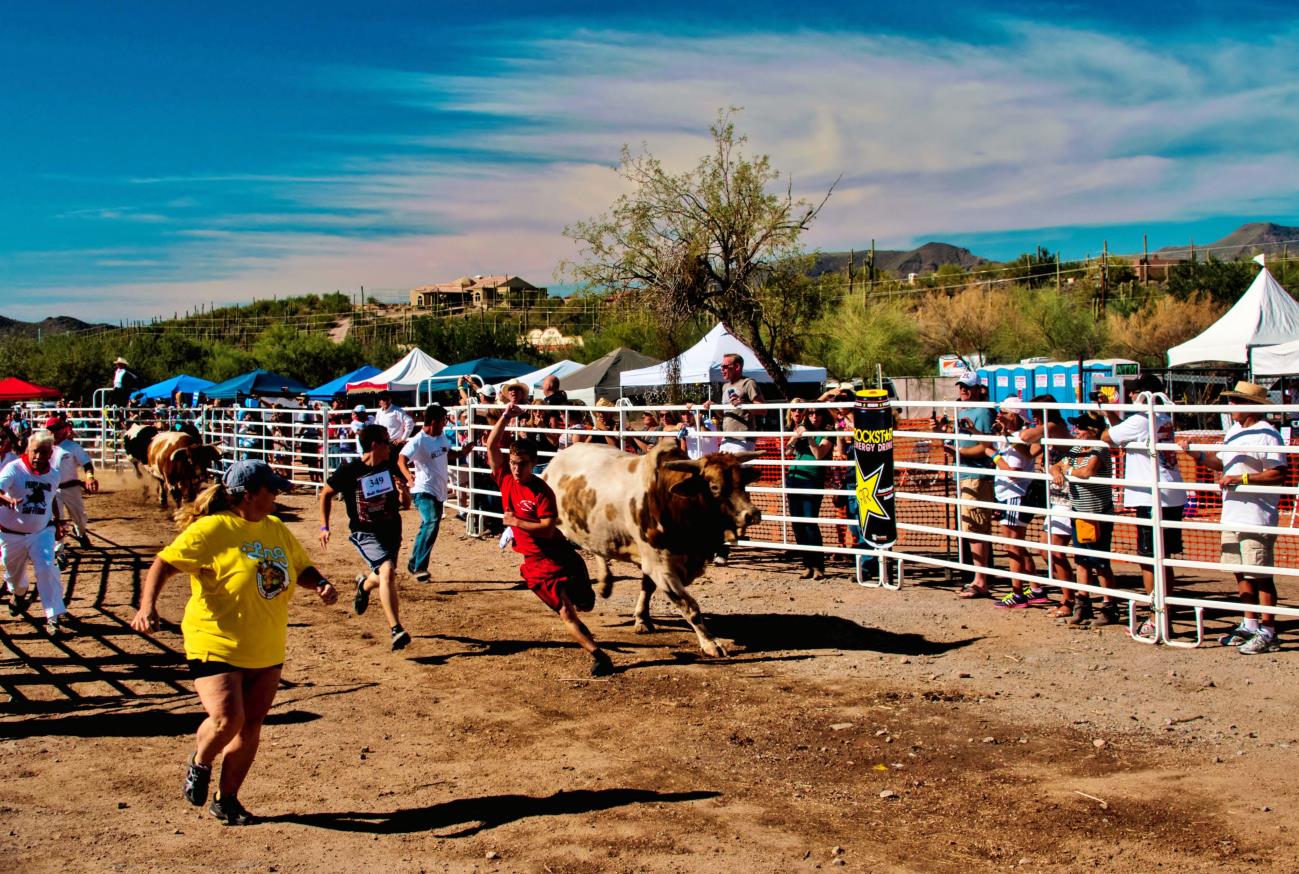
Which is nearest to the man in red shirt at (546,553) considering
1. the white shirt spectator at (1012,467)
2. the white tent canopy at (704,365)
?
the white shirt spectator at (1012,467)

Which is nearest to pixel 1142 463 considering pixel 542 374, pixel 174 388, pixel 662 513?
pixel 662 513

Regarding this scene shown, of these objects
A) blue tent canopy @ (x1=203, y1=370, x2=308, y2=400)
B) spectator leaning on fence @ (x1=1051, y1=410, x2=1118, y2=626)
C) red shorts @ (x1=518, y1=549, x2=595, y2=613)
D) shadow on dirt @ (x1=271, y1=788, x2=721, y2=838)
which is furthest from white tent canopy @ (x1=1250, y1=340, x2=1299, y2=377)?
blue tent canopy @ (x1=203, y1=370, x2=308, y2=400)

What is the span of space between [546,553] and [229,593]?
3.25m

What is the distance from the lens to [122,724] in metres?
7.17

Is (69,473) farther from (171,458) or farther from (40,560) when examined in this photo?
(40,560)

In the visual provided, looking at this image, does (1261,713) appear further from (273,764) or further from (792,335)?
(792,335)

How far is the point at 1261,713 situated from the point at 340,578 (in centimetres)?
938

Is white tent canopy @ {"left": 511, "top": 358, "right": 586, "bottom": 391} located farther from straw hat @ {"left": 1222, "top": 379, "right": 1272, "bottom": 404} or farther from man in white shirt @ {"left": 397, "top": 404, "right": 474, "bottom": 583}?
straw hat @ {"left": 1222, "top": 379, "right": 1272, "bottom": 404}

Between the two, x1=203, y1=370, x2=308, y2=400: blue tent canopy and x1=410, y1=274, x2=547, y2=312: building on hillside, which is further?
x1=410, y1=274, x2=547, y2=312: building on hillside

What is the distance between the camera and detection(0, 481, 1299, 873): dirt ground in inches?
196

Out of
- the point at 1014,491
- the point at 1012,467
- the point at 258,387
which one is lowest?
the point at 1014,491

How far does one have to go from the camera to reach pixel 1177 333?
149 feet

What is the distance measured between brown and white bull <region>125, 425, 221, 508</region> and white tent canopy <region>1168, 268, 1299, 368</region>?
19.2m

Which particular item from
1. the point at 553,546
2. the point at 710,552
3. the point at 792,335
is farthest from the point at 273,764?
the point at 792,335
